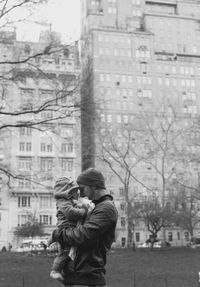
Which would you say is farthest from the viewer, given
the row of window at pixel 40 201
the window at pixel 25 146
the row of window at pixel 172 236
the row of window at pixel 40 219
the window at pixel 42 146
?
the row of window at pixel 172 236

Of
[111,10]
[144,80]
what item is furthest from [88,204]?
[111,10]

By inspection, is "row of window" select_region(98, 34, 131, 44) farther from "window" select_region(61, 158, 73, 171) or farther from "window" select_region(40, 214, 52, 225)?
"window" select_region(40, 214, 52, 225)

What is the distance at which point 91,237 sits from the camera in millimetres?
4254

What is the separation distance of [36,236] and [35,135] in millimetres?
20175

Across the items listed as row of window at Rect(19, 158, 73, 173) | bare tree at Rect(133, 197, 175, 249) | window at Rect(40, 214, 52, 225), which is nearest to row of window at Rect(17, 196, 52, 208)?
window at Rect(40, 214, 52, 225)

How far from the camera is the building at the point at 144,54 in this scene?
334 ft

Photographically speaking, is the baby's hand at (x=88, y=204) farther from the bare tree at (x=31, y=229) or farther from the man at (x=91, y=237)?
the bare tree at (x=31, y=229)

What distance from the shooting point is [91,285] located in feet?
14.2

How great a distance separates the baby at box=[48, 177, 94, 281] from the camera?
432 centimetres

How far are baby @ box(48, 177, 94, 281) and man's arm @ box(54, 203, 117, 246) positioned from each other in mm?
79

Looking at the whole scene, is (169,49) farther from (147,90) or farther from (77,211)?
(77,211)

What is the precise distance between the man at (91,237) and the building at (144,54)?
86.4 m

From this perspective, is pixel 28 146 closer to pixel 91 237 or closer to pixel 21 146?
pixel 21 146

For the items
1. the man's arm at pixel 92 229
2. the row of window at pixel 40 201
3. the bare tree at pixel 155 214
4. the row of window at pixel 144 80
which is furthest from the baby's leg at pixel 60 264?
the row of window at pixel 144 80
